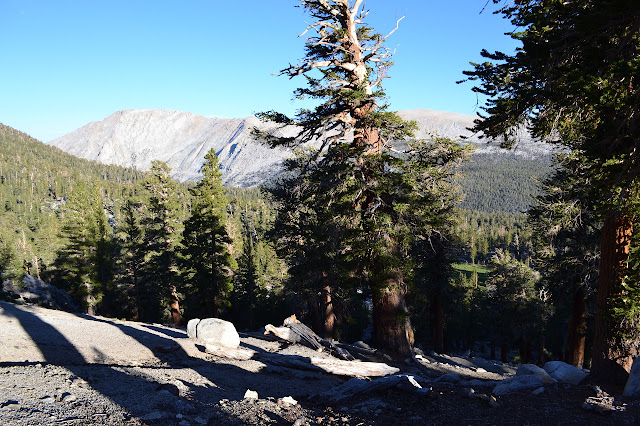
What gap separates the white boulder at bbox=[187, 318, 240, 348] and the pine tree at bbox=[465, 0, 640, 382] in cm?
923

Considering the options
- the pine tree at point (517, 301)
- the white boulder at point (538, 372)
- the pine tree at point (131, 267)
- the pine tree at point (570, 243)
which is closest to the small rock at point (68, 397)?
the white boulder at point (538, 372)

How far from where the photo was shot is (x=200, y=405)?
5602 mm

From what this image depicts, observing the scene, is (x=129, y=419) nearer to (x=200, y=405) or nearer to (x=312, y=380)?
(x=200, y=405)

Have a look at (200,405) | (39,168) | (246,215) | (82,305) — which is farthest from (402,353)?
(39,168)

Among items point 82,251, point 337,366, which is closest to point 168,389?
point 337,366

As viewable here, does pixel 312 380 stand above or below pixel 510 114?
below

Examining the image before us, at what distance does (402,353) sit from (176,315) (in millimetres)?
22176

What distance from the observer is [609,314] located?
7.50 meters

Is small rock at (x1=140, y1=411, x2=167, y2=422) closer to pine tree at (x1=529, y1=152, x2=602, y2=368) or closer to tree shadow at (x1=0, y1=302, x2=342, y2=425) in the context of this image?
tree shadow at (x1=0, y1=302, x2=342, y2=425)

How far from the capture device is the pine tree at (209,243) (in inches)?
1070

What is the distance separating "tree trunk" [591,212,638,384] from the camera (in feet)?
24.6

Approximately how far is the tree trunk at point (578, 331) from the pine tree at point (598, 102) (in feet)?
29.3

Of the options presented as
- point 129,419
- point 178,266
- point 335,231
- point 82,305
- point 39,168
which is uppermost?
point 39,168

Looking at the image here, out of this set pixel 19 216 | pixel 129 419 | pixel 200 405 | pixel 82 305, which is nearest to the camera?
pixel 129 419
